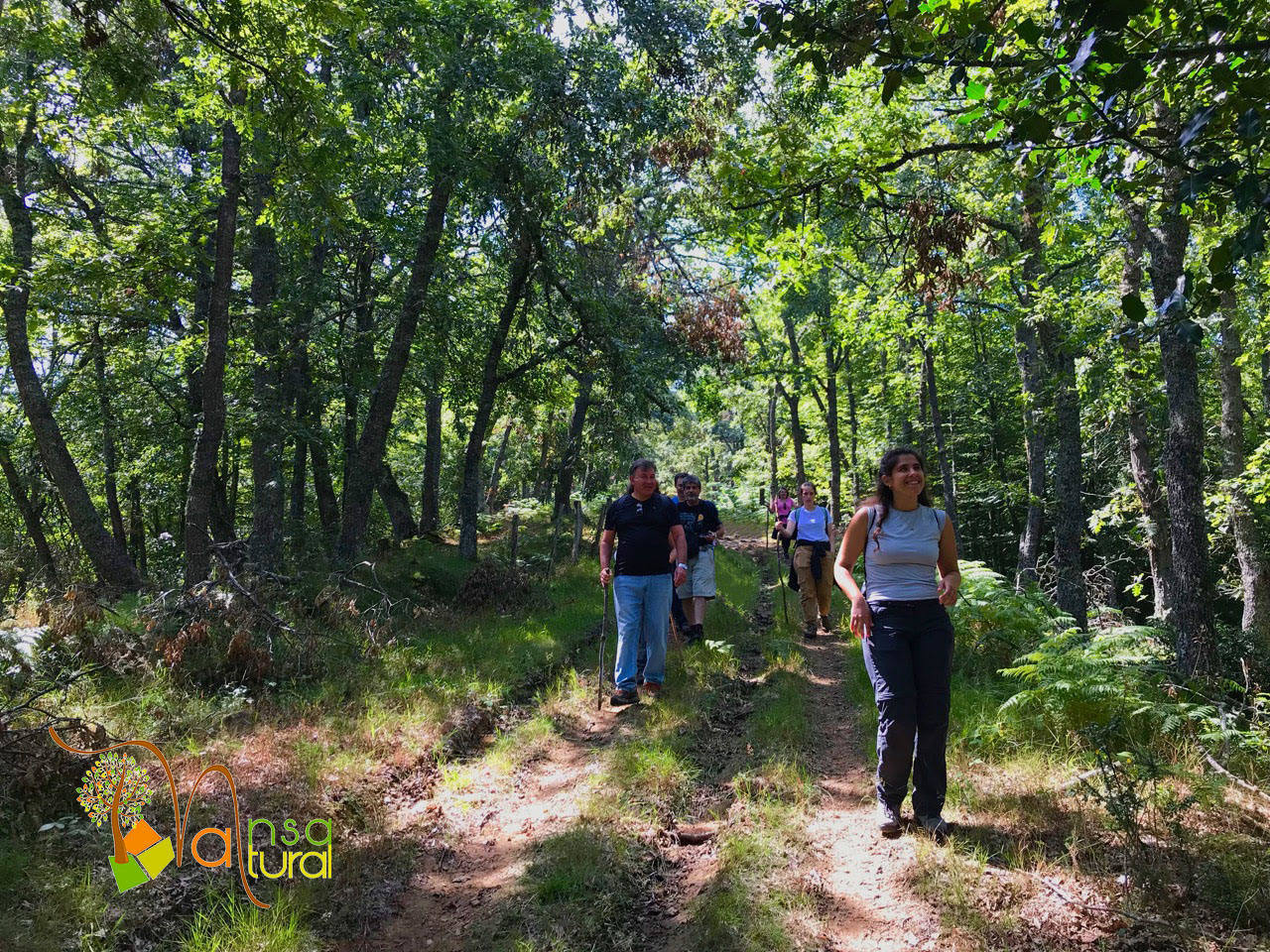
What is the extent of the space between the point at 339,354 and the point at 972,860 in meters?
13.2

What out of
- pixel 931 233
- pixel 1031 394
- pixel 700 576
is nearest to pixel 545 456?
pixel 1031 394

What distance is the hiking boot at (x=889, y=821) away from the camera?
3.86 meters

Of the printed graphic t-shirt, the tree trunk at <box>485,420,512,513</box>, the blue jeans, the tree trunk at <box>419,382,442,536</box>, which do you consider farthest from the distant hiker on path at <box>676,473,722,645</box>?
the tree trunk at <box>485,420,512,513</box>

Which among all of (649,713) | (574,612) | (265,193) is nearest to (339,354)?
(265,193)

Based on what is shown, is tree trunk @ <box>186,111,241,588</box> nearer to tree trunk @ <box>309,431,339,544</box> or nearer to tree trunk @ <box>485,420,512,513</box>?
tree trunk @ <box>309,431,339,544</box>

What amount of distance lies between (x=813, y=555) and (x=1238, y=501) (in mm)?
7428

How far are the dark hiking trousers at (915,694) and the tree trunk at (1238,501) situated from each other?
9724mm

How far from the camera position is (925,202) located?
496 cm

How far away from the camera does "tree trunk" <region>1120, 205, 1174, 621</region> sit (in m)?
7.92

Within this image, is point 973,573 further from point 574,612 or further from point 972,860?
point 972,860

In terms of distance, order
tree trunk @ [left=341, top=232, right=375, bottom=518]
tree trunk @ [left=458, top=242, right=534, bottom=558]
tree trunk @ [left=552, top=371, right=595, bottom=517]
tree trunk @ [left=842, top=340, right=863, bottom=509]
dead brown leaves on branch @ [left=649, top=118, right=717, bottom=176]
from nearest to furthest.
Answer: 1. dead brown leaves on branch @ [left=649, top=118, right=717, bottom=176]
2. tree trunk @ [left=341, top=232, right=375, bottom=518]
3. tree trunk @ [left=458, top=242, right=534, bottom=558]
4. tree trunk @ [left=552, top=371, right=595, bottom=517]
5. tree trunk @ [left=842, top=340, right=863, bottom=509]

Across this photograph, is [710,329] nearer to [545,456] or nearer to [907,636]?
[907,636]

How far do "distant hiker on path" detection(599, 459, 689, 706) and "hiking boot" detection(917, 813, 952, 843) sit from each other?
319cm

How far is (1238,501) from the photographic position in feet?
36.6
